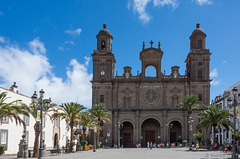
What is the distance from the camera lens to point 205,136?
64.2 m

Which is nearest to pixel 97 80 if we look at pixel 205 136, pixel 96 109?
pixel 96 109

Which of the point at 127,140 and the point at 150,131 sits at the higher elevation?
the point at 150,131

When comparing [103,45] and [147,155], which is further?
[103,45]

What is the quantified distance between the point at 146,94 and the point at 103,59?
12722 millimetres

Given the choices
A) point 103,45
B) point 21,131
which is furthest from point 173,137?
point 21,131

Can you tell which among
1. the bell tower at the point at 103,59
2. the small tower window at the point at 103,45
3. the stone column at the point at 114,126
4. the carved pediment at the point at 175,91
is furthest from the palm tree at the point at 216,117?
the small tower window at the point at 103,45

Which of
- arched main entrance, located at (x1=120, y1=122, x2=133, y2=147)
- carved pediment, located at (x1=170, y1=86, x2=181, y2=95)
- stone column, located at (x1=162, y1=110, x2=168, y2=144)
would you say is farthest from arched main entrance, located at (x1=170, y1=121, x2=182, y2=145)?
arched main entrance, located at (x1=120, y1=122, x2=133, y2=147)

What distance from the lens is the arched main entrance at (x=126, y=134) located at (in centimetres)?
6871

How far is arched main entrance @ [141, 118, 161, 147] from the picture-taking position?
68938mm

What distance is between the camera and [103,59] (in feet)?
227

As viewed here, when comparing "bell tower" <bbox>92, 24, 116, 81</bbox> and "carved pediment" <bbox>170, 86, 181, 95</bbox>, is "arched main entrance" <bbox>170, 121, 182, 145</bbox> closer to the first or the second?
"carved pediment" <bbox>170, 86, 181, 95</bbox>

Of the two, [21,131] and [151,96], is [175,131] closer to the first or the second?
[151,96]

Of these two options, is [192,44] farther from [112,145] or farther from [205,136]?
[112,145]

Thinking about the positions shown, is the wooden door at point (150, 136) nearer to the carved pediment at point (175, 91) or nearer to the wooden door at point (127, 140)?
the wooden door at point (127, 140)
